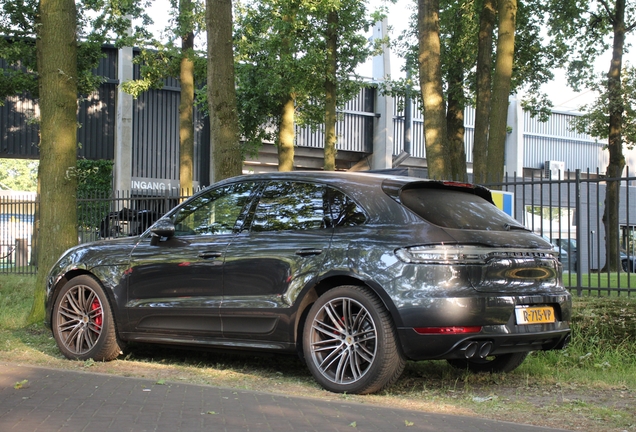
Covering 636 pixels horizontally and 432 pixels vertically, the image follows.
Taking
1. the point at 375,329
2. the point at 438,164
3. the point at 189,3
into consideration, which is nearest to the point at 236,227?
the point at 375,329

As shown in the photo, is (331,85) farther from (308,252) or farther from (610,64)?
(308,252)

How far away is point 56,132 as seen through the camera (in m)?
10.2

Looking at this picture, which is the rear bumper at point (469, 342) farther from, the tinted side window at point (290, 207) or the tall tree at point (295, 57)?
the tall tree at point (295, 57)

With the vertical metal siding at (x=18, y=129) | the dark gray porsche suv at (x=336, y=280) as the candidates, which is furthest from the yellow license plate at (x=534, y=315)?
the vertical metal siding at (x=18, y=129)

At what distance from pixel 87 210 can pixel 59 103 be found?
6.86 metres

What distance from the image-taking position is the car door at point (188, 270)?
6770 millimetres

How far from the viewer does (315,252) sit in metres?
6.17

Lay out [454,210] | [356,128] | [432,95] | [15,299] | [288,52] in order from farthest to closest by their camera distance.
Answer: [356,128], [288,52], [15,299], [432,95], [454,210]

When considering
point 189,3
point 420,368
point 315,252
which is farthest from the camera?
point 189,3

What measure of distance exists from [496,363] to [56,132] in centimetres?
647

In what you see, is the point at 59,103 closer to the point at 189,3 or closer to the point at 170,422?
the point at 170,422

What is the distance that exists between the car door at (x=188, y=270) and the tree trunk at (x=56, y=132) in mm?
3347

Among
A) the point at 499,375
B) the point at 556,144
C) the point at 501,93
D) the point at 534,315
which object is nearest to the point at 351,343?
the point at 534,315

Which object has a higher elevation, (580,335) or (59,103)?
(59,103)
